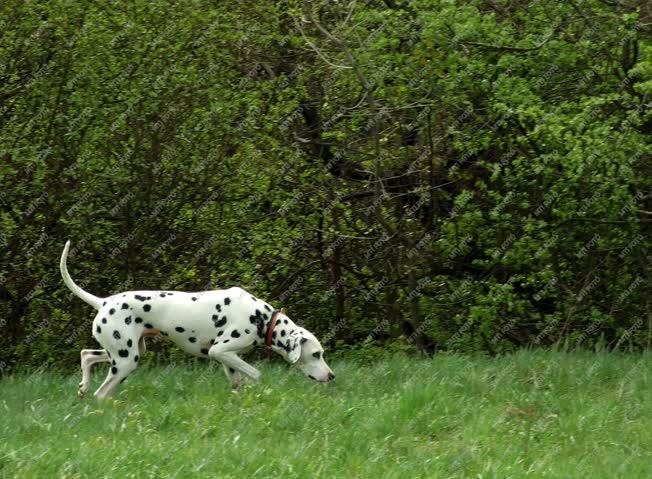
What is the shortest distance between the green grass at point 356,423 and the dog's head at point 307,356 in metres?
0.12

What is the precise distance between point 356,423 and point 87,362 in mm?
2878

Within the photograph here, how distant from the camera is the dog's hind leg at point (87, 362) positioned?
31.8 feet

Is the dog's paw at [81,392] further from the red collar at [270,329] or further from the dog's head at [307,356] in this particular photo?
the dog's head at [307,356]

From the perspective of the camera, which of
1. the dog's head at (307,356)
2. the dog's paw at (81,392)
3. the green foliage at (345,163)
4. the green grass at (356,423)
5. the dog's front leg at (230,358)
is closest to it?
the green grass at (356,423)

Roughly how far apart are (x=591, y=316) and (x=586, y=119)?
292cm

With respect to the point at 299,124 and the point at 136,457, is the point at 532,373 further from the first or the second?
the point at 299,124

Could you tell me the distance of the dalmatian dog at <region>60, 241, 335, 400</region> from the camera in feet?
31.7

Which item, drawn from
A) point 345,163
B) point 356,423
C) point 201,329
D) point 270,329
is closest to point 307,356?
point 270,329

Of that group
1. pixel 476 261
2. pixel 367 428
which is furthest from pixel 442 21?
pixel 367 428

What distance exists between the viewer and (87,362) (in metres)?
9.93

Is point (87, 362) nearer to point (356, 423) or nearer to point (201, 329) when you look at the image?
point (201, 329)

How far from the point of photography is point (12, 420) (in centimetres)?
848

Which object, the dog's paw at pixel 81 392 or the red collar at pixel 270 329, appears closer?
the dog's paw at pixel 81 392

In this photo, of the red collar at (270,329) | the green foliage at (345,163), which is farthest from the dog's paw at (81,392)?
the green foliage at (345,163)
